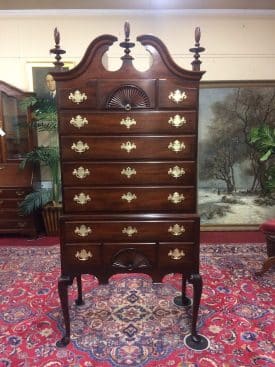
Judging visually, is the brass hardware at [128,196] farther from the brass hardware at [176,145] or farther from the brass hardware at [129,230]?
the brass hardware at [176,145]

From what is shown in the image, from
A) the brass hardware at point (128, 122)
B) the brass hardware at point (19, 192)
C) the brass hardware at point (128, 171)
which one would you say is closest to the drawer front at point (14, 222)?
the brass hardware at point (19, 192)

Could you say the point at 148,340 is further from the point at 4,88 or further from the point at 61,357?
the point at 4,88

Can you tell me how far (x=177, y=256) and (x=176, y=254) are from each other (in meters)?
0.02

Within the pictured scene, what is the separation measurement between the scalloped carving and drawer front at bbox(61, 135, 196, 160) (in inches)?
7.7

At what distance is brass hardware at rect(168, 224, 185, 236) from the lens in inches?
74.3

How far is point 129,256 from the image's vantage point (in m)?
1.93

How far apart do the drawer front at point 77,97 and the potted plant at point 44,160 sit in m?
1.97

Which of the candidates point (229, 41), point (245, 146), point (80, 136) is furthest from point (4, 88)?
point (245, 146)

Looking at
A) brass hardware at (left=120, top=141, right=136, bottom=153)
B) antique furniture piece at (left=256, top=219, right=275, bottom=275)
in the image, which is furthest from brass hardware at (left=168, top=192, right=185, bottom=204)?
antique furniture piece at (left=256, top=219, right=275, bottom=275)

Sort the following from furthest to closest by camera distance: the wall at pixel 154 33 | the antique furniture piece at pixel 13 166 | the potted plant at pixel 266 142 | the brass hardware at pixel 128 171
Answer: the wall at pixel 154 33, the antique furniture piece at pixel 13 166, the potted plant at pixel 266 142, the brass hardware at pixel 128 171

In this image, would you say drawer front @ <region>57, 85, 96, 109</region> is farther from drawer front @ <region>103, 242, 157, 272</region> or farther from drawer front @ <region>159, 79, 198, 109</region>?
drawer front @ <region>103, 242, 157, 272</region>

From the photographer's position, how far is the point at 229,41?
3.99m

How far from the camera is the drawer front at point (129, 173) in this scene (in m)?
1.85

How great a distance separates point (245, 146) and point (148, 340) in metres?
3.00
